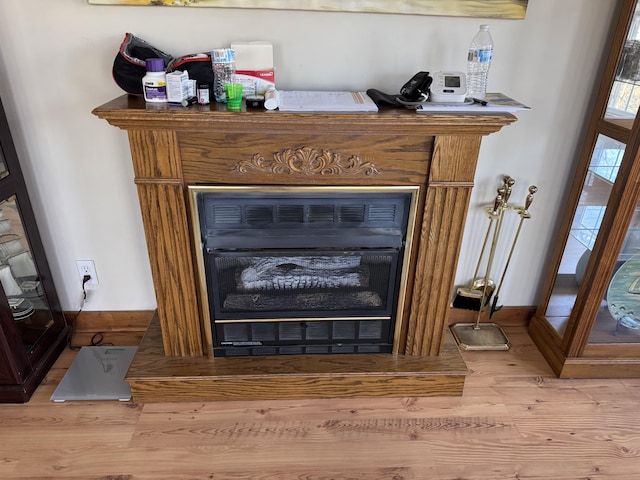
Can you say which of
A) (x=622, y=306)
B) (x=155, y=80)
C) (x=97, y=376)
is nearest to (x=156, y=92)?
(x=155, y=80)

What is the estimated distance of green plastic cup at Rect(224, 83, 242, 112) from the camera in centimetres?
133

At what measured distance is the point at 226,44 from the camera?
152cm

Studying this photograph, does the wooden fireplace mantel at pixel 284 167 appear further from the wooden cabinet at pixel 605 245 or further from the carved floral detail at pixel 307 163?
the wooden cabinet at pixel 605 245

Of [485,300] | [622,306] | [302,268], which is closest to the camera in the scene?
[302,268]

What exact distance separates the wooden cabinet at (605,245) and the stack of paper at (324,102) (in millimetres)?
846

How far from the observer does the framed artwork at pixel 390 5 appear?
56.7 inches

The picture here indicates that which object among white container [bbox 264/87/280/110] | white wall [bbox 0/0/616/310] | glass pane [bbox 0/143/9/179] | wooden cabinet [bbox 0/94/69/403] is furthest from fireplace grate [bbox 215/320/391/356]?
glass pane [bbox 0/143/9/179]

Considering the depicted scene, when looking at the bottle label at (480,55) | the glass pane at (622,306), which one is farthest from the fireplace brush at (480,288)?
the bottle label at (480,55)

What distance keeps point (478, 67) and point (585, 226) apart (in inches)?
29.2

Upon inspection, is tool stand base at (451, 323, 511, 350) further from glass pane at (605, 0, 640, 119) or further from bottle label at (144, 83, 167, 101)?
bottle label at (144, 83, 167, 101)

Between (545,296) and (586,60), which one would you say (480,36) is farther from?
(545,296)

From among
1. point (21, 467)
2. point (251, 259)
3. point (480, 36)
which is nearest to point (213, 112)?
point (251, 259)

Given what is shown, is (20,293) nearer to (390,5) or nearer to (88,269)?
(88,269)

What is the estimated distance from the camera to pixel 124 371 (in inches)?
70.4
